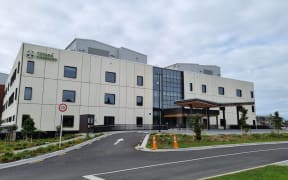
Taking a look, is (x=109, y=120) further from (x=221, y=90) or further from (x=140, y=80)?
(x=221, y=90)

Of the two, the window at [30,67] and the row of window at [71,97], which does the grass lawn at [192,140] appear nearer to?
the row of window at [71,97]

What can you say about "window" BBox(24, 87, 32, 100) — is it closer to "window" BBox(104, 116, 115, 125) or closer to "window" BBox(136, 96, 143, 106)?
"window" BBox(104, 116, 115, 125)

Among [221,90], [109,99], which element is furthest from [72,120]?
[221,90]

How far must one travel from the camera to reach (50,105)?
105 feet

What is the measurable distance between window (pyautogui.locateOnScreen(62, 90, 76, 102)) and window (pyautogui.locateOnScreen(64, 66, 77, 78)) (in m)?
2.50

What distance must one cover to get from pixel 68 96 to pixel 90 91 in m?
3.51

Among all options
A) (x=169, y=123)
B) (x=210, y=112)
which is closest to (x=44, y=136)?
(x=169, y=123)

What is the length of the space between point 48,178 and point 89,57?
1198 inches

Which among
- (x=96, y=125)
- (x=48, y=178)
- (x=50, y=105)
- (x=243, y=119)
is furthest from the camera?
(x=96, y=125)

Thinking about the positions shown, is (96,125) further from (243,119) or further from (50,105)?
(243,119)

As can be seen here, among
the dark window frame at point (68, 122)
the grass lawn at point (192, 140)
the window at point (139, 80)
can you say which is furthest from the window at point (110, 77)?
the grass lawn at point (192, 140)

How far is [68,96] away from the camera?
111 ft

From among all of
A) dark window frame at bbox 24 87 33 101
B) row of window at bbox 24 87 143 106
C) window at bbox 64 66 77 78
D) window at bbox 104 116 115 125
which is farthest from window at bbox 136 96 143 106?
dark window frame at bbox 24 87 33 101

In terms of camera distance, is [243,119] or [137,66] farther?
[137,66]
